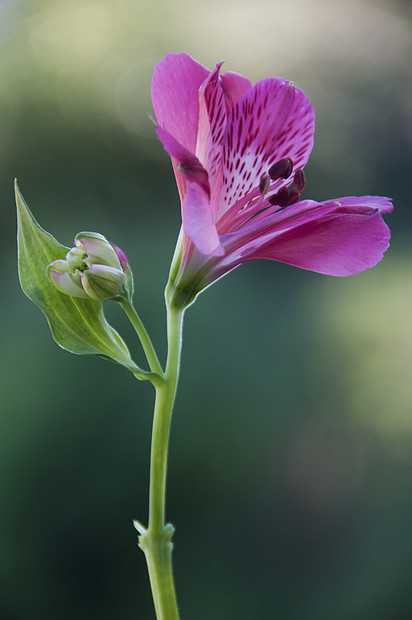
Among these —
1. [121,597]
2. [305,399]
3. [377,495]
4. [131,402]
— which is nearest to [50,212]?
[131,402]

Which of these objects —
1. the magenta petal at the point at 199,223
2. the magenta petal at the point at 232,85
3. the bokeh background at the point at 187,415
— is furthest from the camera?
the bokeh background at the point at 187,415

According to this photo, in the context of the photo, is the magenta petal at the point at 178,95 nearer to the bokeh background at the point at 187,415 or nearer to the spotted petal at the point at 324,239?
the spotted petal at the point at 324,239

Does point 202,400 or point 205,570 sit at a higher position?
point 202,400

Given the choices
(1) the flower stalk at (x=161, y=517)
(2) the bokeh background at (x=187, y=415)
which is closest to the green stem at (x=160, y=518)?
(1) the flower stalk at (x=161, y=517)

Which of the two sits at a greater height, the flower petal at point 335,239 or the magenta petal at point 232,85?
the magenta petal at point 232,85

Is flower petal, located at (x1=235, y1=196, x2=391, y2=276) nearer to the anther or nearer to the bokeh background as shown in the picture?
the anther

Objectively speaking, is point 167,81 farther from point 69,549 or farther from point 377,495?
point 377,495

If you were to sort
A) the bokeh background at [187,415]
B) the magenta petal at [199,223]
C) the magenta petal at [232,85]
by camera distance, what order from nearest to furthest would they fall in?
the magenta petal at [199,223] < the magenta petal at [232,85] < the bokeh background at [187,415]
